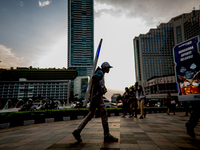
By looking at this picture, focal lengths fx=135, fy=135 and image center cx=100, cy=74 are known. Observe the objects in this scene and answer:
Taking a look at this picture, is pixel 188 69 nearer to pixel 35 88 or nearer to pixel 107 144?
pixel 107 144

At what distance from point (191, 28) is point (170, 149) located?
121 metres

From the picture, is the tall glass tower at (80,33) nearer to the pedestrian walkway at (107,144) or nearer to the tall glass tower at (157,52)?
the tall glass tower at (157,52)

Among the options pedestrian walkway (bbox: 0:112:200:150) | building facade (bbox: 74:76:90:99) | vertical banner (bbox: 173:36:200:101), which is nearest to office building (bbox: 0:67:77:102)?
building facade (bbox: 74:76:90:99)

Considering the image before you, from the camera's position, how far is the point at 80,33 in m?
152

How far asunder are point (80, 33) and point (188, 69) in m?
153

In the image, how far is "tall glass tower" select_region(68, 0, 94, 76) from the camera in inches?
5999

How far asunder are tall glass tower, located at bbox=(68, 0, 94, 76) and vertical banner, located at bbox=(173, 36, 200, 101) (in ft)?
485

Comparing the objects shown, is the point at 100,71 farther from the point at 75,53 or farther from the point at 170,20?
the point at 75,53

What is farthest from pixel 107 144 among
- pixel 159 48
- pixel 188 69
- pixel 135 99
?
pixel 159 48

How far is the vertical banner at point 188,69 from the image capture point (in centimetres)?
829

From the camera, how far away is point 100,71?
3.53 metres

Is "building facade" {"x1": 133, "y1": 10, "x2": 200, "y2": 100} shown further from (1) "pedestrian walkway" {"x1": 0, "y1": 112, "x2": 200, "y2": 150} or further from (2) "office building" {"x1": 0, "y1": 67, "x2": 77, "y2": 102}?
(1) "pedestrian walkway" {"x1": 0, "y1": 112, "x2": 200, "y2": 150}

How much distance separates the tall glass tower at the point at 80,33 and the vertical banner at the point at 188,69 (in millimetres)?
147919

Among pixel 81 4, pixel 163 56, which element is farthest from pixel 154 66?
pixel 81 4
